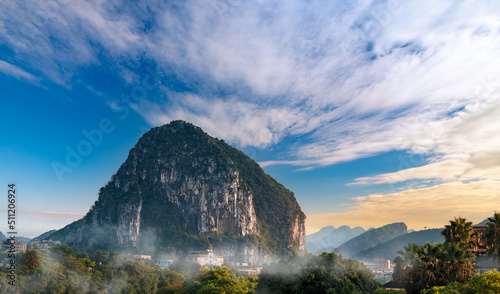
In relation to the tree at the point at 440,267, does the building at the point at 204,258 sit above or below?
below

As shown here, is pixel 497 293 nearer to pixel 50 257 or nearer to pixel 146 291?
pixel 146 291

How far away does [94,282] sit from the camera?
71.8 m

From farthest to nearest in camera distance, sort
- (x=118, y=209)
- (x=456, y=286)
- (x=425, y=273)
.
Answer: (x=118, y=209) < (x=425, y=273) < (x=456, y=286)

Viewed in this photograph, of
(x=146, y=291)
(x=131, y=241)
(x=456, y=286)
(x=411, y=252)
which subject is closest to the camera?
(x=456, y=286)

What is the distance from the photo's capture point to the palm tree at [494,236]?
36312 mm

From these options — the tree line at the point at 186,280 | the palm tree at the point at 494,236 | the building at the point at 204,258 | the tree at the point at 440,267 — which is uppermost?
the palm tree at the point at 494,236

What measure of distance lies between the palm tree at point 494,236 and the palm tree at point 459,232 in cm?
184

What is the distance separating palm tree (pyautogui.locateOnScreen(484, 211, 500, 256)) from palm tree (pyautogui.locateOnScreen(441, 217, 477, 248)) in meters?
1.84

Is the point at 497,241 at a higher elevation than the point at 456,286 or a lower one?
higher

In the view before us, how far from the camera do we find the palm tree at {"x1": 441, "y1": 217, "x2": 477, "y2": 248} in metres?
37.3

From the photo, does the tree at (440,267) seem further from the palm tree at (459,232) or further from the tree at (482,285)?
the tree at (482,285)

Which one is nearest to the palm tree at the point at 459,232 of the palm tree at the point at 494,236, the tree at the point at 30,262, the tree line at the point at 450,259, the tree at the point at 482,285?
the tree line at the point at 450,259

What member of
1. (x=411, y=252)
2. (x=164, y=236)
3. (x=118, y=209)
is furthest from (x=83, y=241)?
(x=411, y=252)

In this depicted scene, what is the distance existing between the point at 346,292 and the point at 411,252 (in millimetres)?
10724
